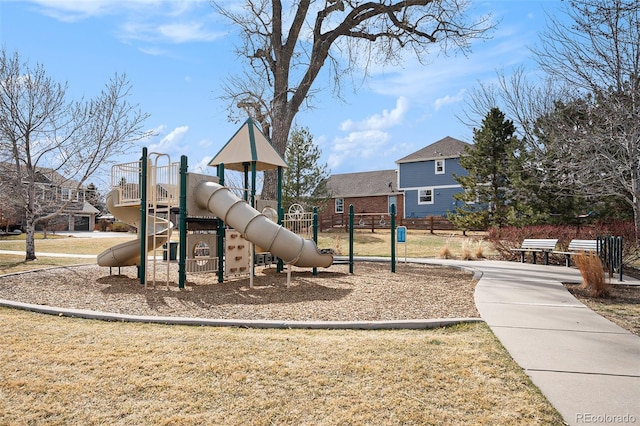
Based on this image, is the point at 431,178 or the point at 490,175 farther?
the point at 431,178

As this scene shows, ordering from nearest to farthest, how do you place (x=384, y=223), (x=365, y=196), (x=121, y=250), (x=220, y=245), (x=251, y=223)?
(x=251, y=223), (x=220, y=245), (x=121, y=250), (x=384, y=223), (x=365, y=196)

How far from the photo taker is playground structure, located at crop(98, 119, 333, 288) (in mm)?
10359

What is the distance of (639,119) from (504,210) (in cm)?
1788

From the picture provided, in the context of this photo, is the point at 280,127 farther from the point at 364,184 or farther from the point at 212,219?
the point at 364,184

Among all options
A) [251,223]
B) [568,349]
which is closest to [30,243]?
[251,223]

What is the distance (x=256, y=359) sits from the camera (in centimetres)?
445

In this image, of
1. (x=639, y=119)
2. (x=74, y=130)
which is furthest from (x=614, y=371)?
(x=74, y=130)

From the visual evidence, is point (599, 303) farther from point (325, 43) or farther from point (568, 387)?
point (325, 43)

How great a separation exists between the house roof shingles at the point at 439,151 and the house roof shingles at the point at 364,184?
4.03 meters

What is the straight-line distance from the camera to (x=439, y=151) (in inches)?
1489

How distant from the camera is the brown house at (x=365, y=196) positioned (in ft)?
133

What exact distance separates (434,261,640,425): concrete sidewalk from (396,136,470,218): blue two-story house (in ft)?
94.8

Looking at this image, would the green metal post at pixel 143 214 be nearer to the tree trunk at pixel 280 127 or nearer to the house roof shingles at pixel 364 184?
the tree trunk at pixel 280 127

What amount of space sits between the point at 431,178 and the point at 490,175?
Answer: 36.4 ft
